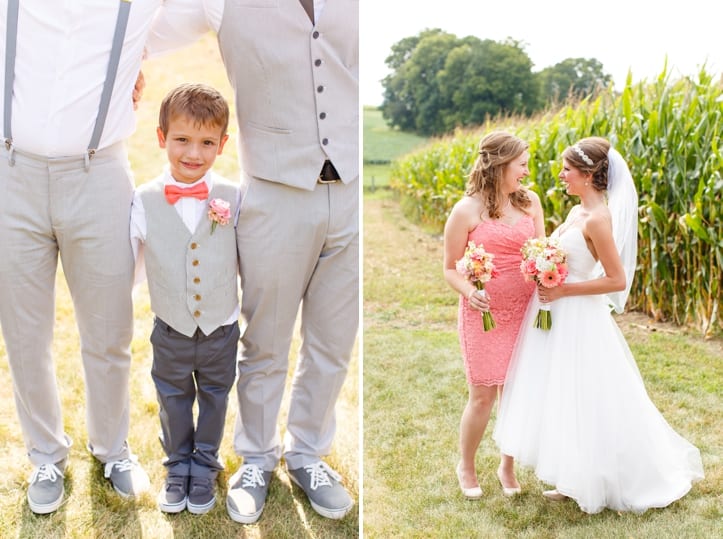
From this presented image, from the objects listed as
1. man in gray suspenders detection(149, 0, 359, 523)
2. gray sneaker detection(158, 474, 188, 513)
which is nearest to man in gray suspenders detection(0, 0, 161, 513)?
man in gray suspenders detection(149, 0, 359, 523)

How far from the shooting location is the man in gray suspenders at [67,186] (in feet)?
7.67

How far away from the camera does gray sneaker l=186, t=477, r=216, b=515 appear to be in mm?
2830

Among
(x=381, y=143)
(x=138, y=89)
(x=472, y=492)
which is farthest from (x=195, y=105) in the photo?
(x=381, y=143)

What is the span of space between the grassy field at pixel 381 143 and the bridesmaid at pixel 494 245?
20.8 feet

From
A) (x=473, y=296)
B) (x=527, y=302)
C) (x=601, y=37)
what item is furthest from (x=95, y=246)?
(x=601, y=37)

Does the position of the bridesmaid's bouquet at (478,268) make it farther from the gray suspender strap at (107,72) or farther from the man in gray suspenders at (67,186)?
the gray suspender strap at (107,72)

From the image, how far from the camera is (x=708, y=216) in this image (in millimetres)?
4500

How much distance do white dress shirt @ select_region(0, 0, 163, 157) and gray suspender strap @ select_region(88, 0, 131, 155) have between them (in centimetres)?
2

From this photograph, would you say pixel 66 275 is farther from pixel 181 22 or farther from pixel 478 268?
pixel 478 268

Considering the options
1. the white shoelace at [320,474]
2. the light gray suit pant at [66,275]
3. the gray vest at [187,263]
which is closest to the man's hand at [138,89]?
the light gray suit pant at [66,275]

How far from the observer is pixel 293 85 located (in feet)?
8.18

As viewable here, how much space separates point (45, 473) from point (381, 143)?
878cm

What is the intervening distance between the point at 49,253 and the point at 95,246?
0.18 metres

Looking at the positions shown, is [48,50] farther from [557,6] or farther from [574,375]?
[557,6]
